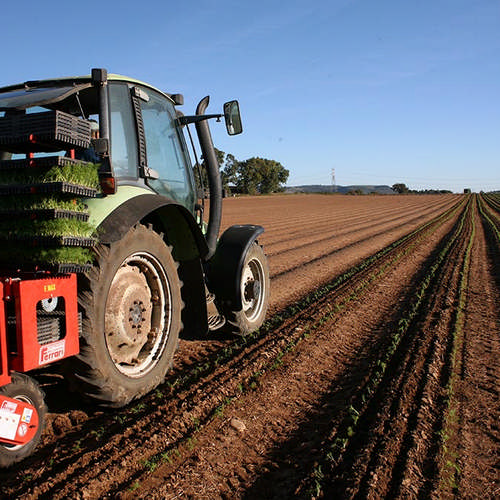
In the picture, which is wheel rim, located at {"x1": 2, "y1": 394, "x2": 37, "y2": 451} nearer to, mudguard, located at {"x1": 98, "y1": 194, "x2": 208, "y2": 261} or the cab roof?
mudguard, located at {"x1": 98, "y1": 194, "x2": 208, "y2": 261}

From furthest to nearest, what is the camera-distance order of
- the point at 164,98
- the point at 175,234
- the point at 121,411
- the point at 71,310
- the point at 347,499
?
the point at 164,98 < the point at 175,234 < the point at 121,411 < the point at 71,310 < the point at 347,499

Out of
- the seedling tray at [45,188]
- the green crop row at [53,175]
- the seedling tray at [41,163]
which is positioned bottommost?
the seedling tray at [45,188]

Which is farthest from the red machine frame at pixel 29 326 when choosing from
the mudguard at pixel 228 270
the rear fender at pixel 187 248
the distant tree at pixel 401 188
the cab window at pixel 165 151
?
the distant tree at pixel 401 188

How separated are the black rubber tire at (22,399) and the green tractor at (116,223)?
0.21 metres

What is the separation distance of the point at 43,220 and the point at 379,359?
3206 mm

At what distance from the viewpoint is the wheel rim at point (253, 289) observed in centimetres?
485

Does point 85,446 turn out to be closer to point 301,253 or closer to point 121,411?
point 121,411

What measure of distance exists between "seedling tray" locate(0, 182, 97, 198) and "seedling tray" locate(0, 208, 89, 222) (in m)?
0.09

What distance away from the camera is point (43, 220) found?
91.0 inches

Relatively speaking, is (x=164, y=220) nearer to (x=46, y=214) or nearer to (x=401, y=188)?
(x=46, y=214)

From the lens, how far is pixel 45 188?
225cm

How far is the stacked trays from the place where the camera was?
7.36 ft

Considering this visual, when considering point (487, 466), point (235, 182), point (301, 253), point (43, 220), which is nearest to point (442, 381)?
point (487, 466)

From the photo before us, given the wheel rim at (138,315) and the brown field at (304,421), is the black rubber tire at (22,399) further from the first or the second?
the wheel rim at (138,315)
